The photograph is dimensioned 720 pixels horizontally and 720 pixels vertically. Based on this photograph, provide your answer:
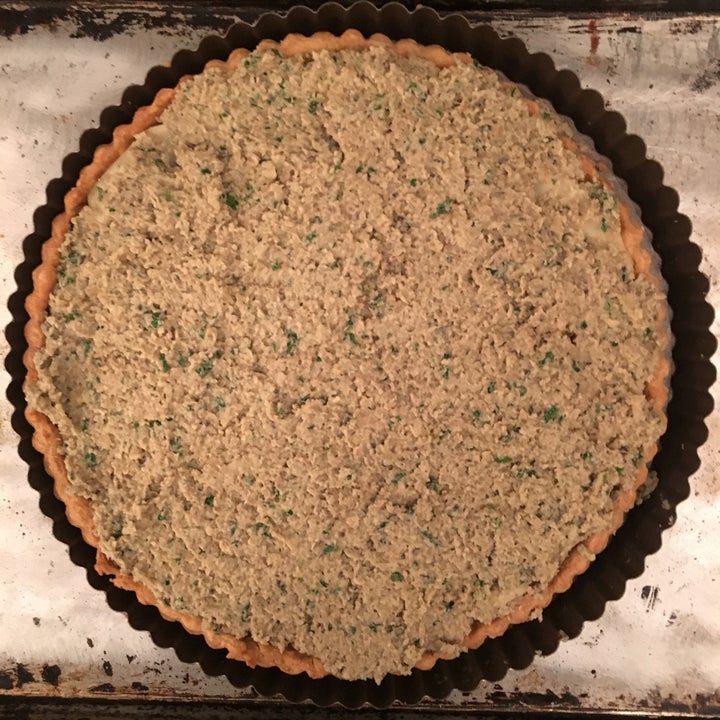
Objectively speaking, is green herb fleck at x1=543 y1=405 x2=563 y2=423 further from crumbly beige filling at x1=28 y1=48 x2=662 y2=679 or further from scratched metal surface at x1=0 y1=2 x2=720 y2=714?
scratched metal surface at x1=0 y1=2 x2=720 y2=714

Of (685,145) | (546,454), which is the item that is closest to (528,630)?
(546,454)

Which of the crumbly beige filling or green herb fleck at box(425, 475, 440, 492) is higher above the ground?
the crumbly beige filling

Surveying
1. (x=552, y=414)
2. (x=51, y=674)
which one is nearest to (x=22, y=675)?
(x=51, y=674)

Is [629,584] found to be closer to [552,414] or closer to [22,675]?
[552,414]

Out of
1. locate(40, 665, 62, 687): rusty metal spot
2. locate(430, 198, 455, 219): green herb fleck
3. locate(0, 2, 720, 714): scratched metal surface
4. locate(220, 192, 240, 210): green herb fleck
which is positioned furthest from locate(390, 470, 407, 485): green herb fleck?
locate(40, 665, 62, 687): rusty metal spot

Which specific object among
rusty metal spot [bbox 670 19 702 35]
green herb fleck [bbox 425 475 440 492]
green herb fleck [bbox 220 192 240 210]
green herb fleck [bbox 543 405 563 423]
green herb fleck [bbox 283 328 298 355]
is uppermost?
rusty metal spot [bbox 670 19 702 35]

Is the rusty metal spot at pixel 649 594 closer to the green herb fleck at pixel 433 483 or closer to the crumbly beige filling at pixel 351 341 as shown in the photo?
the crumbly beige filling at pixel 351 341

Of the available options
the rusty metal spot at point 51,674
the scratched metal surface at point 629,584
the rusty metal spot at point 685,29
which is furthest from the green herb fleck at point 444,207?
the rusty metal spot at point 51,674
